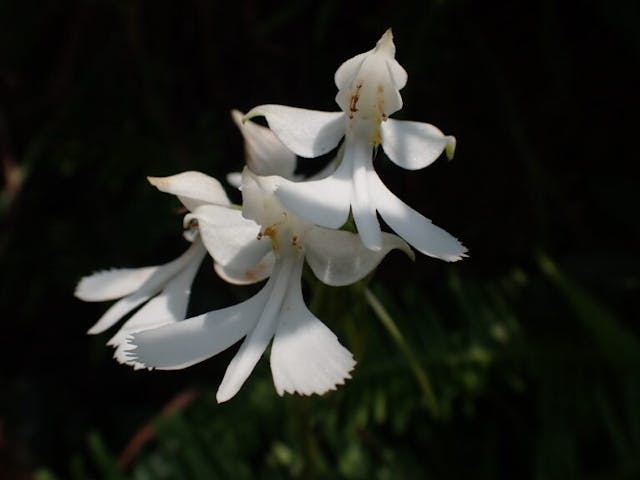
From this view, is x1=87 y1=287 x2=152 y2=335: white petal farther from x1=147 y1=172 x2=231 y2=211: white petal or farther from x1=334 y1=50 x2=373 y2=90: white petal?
x1=334 y1=50 x2=373 y2=90: white petal

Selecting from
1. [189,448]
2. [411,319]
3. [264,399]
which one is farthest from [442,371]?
[189,448]

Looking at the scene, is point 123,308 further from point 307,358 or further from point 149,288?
point 307,358

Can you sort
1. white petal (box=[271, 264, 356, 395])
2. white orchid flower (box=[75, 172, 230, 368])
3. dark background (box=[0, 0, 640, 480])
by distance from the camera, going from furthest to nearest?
dark background (box=[0, 0, 640, 480]) < white orchid flower (box=[75, 172, 230, 368]) < white petal (box=[271, 264, 356, 395])

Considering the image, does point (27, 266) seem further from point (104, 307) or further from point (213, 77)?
point (213, 77)

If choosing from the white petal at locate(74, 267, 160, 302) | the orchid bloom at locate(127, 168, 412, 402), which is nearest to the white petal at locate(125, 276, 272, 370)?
the orchid bloom at locate(127, 168, 412, 402)

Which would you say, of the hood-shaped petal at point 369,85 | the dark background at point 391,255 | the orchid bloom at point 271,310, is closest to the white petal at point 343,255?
the orchid bloom at point 271,310

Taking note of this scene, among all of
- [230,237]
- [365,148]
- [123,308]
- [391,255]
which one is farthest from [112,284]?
[391,255]

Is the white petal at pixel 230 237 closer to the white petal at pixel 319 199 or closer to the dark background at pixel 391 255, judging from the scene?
the white petal at pixel 319 199
